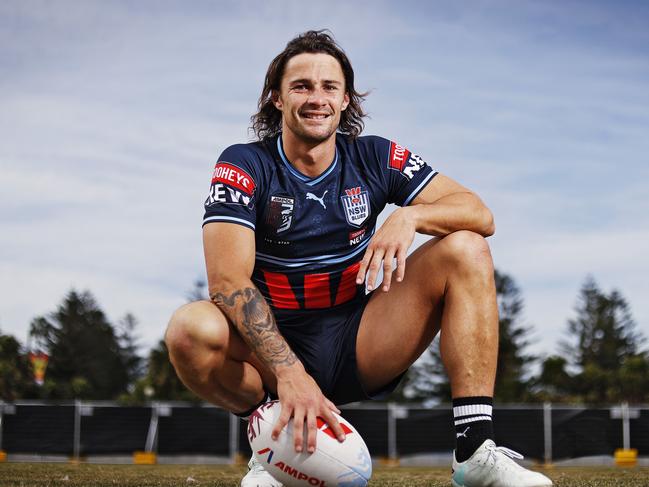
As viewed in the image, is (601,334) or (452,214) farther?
(601,334)

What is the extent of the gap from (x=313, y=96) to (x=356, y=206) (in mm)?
658

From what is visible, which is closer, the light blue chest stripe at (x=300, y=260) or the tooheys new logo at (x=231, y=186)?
the tooheys new logo at (x=231, y=186)

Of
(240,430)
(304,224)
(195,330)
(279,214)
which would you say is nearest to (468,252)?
(304,224)

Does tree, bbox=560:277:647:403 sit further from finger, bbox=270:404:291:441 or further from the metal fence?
finger, bbox=270:404:291:441

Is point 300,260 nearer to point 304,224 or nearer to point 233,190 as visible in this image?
point 304,224

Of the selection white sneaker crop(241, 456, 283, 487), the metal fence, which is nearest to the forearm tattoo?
white sneaker crop(241, 456, 283, 487)

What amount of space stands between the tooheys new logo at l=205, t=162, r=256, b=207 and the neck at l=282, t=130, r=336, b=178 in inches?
15.2

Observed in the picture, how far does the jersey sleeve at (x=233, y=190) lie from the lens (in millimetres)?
4383

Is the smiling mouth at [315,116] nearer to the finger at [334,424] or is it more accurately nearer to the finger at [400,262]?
the finger at [400,262]

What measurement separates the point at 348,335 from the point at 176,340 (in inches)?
38.5

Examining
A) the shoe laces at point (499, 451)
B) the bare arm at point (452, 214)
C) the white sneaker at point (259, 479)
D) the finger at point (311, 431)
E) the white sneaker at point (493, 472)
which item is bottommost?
the white sneaker at point (259, 479)

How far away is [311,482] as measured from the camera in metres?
3.77

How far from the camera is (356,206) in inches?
192

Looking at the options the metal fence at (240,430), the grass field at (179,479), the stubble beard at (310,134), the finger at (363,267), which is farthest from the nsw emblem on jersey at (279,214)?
the metal fence at (240,430)
